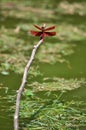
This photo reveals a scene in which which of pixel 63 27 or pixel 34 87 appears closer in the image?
pixel 34 87

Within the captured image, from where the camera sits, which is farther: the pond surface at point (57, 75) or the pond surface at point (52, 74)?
the pond surface at point (52, 74)

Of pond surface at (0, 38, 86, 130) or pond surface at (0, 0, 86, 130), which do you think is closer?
pond surface at (0, 38, 86, 130)

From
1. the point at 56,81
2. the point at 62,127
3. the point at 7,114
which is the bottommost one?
the point at 62,127

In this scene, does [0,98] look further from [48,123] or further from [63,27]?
[63,27]

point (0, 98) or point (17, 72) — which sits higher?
point (17, 72)

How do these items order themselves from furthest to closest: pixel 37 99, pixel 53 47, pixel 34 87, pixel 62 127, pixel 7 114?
pixel 53 47 < pixel 34 87 < pixel 37 99 < pixel 7 114 < pixel 62 127

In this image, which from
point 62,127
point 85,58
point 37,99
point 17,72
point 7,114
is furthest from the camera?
point 85,58

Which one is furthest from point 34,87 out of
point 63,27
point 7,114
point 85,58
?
point 63,27
